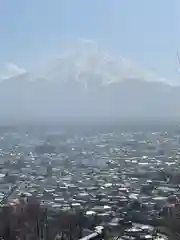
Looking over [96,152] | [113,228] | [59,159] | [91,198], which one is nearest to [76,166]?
[59,159]

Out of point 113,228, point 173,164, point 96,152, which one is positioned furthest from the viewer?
point 96,152

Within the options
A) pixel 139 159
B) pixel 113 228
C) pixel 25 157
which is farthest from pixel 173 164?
pixel 113 228

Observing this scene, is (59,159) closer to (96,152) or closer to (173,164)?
(96,152)

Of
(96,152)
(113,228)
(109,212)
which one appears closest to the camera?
(113,228)

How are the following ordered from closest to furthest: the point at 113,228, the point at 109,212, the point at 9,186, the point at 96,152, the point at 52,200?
the point at 113,228, the point at 109,212, the point at 52,200, the point at 9,186, the point at 96,152

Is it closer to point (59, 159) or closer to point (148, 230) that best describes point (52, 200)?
point (148, 230)

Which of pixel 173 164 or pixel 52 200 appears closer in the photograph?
pixel 52 200
